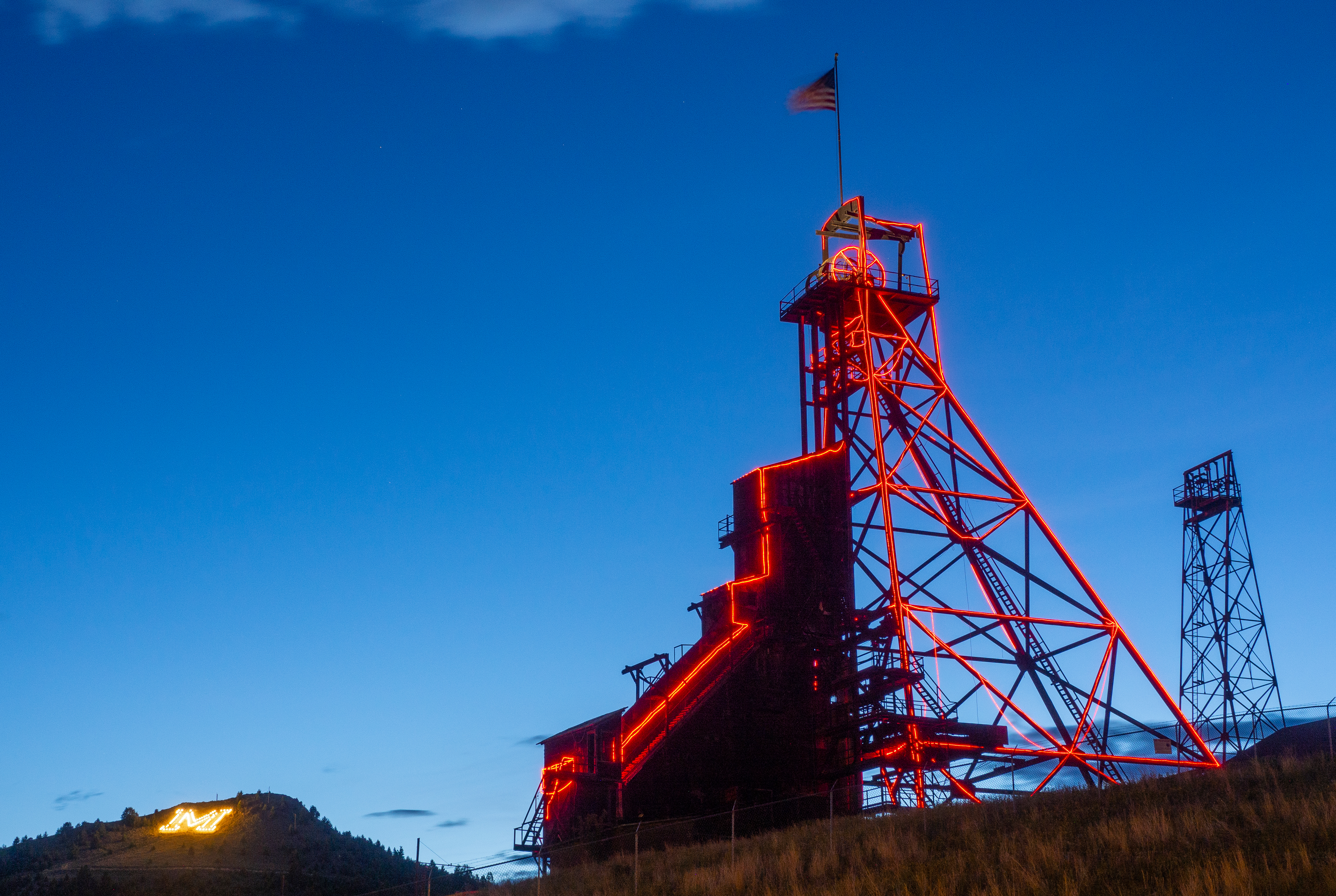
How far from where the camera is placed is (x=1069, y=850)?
60.3ft

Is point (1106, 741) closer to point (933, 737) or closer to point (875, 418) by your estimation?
point (933, 737)

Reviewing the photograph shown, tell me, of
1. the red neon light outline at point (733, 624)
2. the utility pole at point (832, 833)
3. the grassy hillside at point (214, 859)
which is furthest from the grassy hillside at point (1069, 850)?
the grassy hillside at point (214, 859)

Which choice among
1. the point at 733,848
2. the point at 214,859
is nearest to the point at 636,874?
the point at 733,848

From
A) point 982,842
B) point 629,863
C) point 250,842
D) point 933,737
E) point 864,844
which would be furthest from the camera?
point 250,842

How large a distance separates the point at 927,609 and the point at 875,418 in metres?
7.06

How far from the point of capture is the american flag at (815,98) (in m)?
45.0

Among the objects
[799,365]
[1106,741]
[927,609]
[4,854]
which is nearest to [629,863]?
[927,609]

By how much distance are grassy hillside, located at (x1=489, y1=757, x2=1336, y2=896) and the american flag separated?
27.1 meters

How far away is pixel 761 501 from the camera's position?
41688 mm

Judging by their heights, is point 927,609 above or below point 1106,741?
above

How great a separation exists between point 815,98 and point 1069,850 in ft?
107

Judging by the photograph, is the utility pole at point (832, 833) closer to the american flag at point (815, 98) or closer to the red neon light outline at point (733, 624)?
the red neon light outline at point (733, 624)

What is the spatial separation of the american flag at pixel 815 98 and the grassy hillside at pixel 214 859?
2942 cm

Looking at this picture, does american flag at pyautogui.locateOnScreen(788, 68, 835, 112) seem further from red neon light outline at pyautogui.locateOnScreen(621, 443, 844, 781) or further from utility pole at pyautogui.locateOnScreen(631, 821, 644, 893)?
utility pole at pyautogui.locateOnScreen(631, 821, 644, 893)
